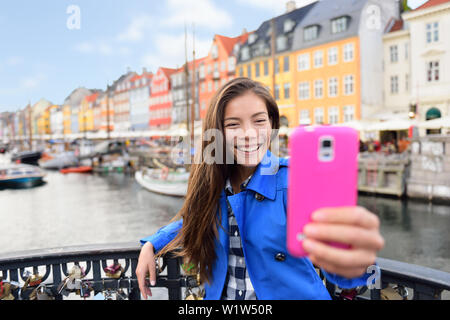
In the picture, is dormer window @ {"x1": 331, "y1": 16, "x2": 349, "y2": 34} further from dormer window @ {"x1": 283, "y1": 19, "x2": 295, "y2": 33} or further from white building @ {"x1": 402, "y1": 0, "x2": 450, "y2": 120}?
white building @ {"x1": 402, "y1": 0, "x2": 450, "y2": 120}

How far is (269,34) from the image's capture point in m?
27.0

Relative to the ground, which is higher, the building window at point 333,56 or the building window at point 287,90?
the building window at point 333,56

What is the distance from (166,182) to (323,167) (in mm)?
18526

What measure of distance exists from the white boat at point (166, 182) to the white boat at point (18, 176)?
854 centimetres

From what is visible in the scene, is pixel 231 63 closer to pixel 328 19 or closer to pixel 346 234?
pixel 328 19

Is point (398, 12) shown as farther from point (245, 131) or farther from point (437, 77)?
point (245, 131)

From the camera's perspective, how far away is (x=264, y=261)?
1.23 metres

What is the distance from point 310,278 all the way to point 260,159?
17.6 inches

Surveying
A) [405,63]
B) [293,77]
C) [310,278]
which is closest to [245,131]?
[310,278]

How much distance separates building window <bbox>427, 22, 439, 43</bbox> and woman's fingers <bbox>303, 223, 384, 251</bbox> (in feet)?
65.3

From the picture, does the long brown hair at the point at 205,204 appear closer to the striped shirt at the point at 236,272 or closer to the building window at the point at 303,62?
the striped shirt at the point at 236,272

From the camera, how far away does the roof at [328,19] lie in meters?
22.4

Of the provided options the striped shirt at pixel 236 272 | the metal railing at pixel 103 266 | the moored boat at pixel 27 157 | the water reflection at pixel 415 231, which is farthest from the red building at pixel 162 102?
the striped shirt at pixel 236 272

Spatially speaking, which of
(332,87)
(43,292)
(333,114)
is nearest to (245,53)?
(332,87)
